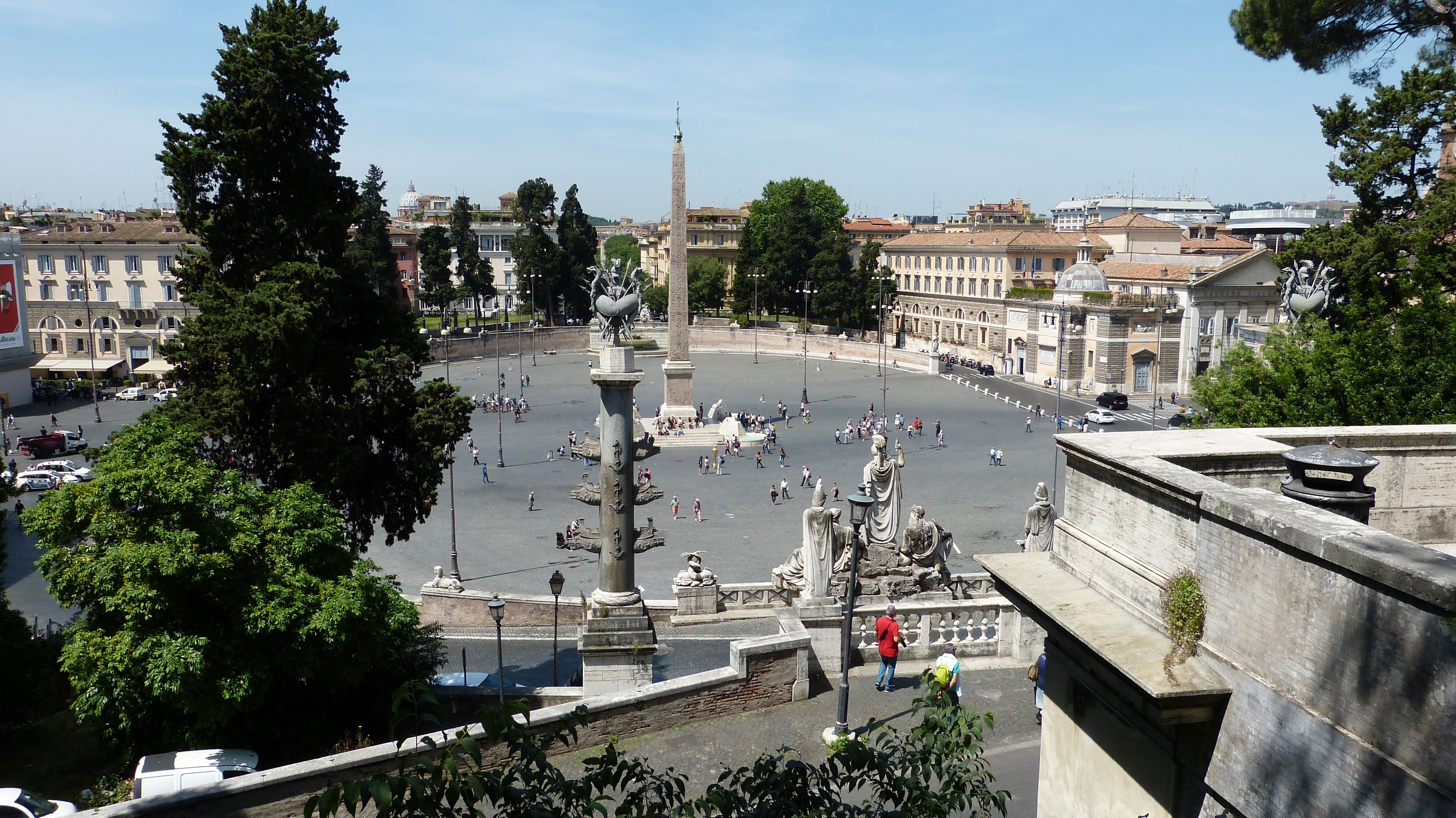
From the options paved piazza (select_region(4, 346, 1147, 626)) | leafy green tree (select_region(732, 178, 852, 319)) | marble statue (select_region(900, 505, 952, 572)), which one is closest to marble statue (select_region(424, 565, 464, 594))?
paved piazza (select_region(4, 346, 1147, 626))

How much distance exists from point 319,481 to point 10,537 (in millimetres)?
18671

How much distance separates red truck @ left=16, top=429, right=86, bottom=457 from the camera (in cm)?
3806

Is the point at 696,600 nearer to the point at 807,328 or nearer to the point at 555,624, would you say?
the point at 555,624

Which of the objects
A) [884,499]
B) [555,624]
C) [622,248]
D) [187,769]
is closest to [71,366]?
[555,624]

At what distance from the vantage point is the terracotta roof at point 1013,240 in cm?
6944

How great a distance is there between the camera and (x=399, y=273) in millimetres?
75875

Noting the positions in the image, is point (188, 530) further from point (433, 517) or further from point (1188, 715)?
point (433, 517)

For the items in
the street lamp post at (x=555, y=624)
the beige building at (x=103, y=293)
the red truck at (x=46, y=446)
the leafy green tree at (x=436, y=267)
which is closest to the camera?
the street lamp post at (x=555, y=624)

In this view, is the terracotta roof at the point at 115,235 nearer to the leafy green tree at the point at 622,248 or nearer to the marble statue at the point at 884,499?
the marble statue at the point at 884,499

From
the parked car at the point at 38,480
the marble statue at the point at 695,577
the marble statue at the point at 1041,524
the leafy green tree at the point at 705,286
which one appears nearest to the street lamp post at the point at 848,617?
the marble statue at the point at 1041,524

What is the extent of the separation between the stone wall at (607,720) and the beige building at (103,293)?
6002 centimetres

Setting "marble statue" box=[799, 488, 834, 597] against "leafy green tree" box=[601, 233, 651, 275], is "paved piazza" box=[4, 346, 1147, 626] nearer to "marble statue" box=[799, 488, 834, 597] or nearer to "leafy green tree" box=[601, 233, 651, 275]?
"marble statue" box=[799, 488, 834, 597]

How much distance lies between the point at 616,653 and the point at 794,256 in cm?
6694

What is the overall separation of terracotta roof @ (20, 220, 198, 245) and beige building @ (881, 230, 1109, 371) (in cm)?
4879
